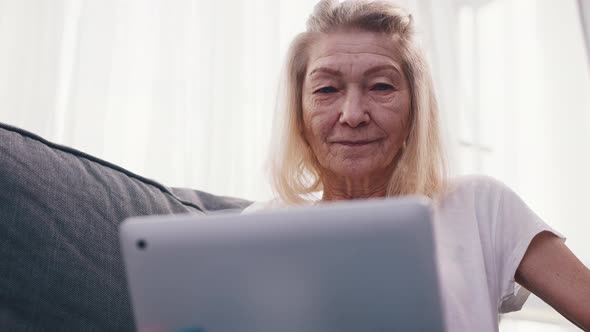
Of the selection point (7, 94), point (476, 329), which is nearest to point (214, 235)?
point (476, 329)

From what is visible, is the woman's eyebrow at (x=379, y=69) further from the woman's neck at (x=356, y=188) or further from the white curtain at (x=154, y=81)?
the white curtain at (x=154, y=81)

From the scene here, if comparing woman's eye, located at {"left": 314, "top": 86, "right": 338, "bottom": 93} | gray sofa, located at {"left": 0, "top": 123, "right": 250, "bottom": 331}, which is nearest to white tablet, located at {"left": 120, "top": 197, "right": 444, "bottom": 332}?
gray sofa, located at {"left": 0, "top": 123, "right": 250, "bottom": 331}

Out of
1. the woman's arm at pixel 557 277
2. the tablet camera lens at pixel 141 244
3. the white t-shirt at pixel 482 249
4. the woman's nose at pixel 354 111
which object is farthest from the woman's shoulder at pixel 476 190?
the tablet camera lens at pixel 141 244

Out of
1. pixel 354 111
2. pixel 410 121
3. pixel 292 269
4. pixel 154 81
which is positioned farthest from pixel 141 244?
pixel 154 81

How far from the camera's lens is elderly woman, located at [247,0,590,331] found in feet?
3.91

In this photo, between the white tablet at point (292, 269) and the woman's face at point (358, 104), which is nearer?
the white tablet at point (292, 269)

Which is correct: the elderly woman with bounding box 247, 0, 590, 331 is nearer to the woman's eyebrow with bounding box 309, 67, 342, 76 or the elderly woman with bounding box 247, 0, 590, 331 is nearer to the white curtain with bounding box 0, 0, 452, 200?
the woman's eyebrow with bounding box 309, 67, 342, 76

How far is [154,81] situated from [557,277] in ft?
4.58

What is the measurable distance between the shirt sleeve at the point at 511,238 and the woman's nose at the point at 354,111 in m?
0.31

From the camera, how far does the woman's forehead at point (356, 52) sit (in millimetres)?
1365

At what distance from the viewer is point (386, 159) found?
4.53 ft

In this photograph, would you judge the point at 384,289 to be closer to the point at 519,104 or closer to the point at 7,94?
the point at 519,104

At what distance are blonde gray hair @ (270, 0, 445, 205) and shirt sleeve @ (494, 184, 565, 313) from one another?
0.48ft

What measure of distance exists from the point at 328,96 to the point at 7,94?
3.79ft
